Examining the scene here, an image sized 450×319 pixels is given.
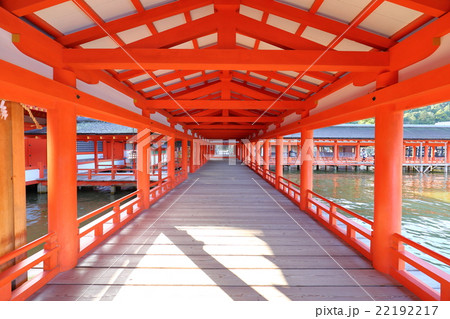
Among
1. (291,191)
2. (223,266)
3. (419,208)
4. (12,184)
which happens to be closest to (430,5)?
(223,266)

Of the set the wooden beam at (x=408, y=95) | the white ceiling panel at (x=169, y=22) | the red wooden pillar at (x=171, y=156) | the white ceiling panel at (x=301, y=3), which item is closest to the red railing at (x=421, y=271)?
the wooden beam at (x=408, y=95)

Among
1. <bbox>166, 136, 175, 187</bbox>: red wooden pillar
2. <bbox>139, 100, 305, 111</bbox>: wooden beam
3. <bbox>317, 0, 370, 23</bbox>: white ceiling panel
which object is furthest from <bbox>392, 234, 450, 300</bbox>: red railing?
<bbox>166, 136, 175, 187</bbox>: red wooden pillar

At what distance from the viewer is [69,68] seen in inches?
118

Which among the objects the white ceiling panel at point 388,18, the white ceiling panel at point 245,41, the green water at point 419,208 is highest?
the white ceiling panel at point 245,41

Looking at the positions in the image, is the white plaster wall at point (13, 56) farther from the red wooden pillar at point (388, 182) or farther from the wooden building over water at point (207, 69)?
the red wooden pillar at point (388, 182)

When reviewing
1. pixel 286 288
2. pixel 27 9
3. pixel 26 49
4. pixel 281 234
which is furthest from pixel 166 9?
pixel 281 234

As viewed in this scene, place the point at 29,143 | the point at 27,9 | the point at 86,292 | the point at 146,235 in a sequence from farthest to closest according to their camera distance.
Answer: the point at 29,143, the point at 146,235, the point at 86,292, the point at 27,9

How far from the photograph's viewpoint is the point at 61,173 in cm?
308

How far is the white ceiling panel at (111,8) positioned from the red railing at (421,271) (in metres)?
4.60

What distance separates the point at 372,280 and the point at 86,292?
147 inches

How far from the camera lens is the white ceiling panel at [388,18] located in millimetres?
2369

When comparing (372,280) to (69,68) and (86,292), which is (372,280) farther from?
(69,68)

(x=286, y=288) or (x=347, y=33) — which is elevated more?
(x=347, y=33)

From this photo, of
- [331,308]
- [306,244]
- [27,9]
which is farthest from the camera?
[306,244]
